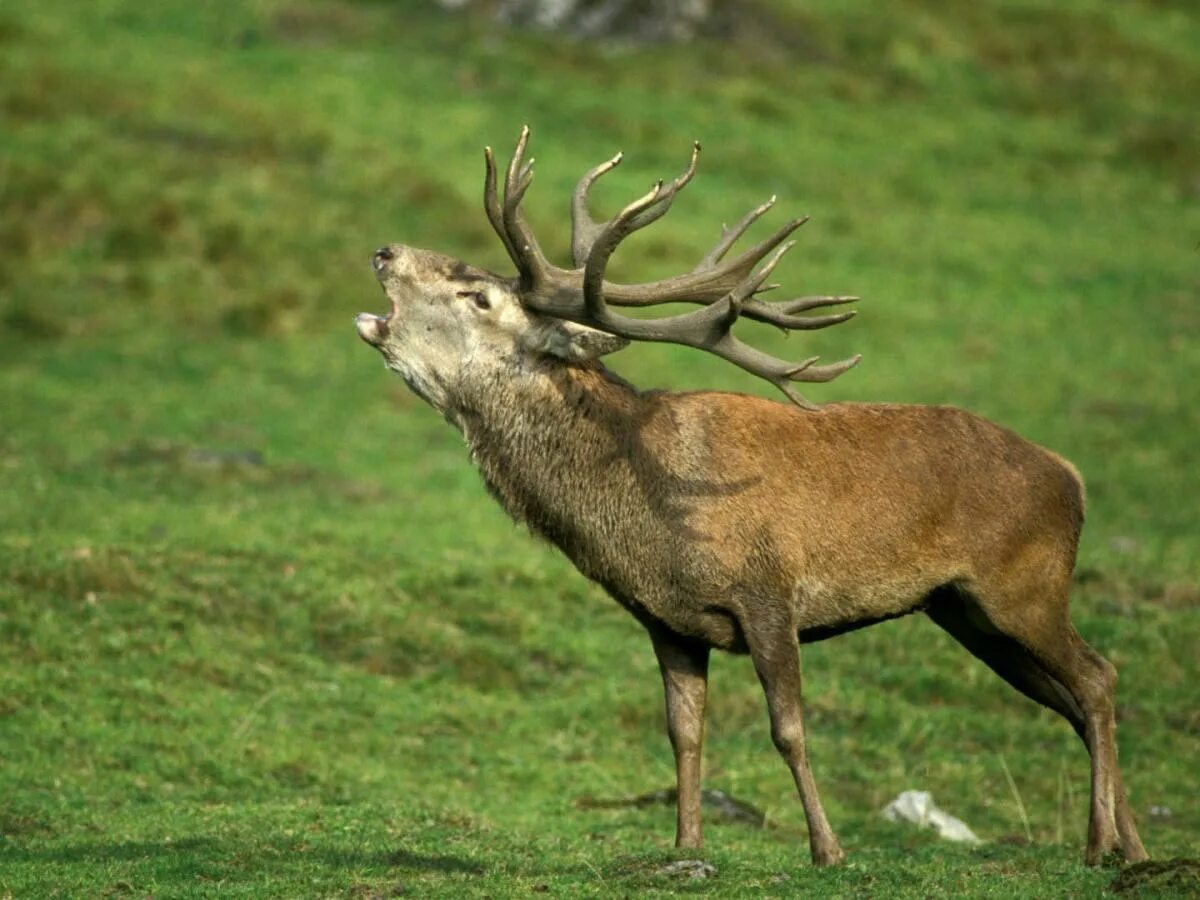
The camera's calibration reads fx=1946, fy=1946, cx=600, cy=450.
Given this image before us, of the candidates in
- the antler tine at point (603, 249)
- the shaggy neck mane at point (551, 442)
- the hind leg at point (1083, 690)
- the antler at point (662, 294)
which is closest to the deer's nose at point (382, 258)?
the antler at point (662, 294)

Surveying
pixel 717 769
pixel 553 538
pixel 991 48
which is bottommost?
pixel 717 769

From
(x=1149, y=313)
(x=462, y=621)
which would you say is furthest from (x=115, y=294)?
(x=1149, y=313)

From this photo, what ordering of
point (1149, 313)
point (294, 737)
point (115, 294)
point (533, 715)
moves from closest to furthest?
point (294, 737)
point (533, 715)
point (115, 294)
point (1149, 313)

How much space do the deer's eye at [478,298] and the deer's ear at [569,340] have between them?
0.27 meters

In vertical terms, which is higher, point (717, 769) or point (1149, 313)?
point (1149, 313)

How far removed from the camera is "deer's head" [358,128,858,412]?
31.0 feet

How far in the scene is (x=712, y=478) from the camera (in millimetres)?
9320

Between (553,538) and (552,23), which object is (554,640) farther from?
(552,23)

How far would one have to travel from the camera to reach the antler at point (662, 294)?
30.5 ft

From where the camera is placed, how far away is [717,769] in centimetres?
1256

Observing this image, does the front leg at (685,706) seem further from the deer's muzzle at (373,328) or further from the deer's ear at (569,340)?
the deer's muzzle at (373,328)

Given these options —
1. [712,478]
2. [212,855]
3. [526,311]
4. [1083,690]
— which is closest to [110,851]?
[212,855]

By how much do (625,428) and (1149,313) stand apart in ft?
52.3

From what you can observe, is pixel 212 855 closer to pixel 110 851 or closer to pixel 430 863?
pixel 110 851
